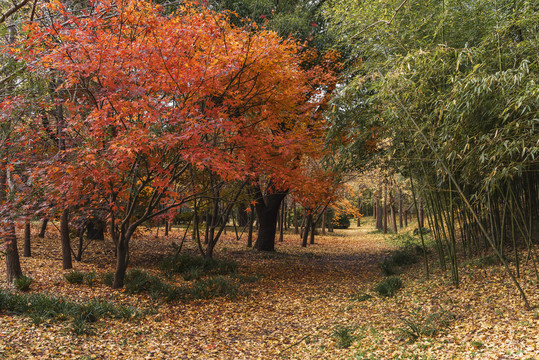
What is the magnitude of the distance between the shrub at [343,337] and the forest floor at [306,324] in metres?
0.01

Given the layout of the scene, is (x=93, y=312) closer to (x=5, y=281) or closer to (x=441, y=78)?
(x=5, y=281)

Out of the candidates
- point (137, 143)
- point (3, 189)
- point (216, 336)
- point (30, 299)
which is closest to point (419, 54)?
point (137, 143)

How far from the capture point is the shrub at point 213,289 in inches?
241

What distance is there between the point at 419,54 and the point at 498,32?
2.69 ft

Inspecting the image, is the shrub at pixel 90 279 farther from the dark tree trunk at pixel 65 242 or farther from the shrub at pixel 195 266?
the shrub at pixel 195 266

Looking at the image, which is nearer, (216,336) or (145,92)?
(216,336)

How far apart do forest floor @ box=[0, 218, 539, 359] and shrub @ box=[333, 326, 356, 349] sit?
0.01 m

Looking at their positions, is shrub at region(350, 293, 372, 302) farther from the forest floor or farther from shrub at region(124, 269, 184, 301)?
shrub at region(124, 269, 184, 301)

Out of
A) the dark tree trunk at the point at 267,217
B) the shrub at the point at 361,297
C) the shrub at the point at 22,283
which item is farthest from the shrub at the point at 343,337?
the dark tree trunk at the point at 267,217

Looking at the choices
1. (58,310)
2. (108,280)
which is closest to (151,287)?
(108,280)

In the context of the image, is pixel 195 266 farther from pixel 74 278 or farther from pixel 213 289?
pixel 74 278

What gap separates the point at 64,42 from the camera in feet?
15.5

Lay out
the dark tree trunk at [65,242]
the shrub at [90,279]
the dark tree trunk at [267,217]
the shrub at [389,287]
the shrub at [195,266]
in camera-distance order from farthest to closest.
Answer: the dark tree trunk at [267,217], the shrub at [195,266], the dark tree trunk at [65,242], the shrub at [90,279], the shrub at [389,287]

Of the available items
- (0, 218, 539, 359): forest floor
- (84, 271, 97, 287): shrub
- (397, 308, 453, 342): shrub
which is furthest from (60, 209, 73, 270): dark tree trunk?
(397, 308, 453, 342): shrub
